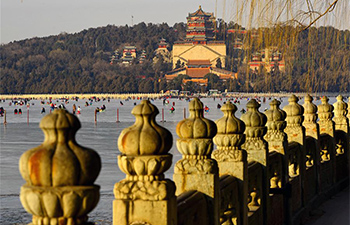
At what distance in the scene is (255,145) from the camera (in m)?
7.26

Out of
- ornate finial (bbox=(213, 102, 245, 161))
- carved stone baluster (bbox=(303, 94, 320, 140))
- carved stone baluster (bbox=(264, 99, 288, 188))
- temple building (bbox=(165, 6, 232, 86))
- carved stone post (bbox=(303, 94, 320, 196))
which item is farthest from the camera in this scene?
temple building (bbox=(165, 6, 232, 86))

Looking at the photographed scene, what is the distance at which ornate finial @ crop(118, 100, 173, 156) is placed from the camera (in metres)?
3.73

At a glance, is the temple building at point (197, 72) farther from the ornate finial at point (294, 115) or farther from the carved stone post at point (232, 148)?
the carved stone post at point (232, 148)

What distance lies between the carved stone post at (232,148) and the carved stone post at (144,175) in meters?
2.11

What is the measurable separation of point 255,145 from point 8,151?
2505cm

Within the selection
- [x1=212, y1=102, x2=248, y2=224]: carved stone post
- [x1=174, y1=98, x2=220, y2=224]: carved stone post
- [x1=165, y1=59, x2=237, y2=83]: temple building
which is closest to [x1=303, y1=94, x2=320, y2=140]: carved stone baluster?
[x1=212, y1=102, x2=248, y2=224]: carved stone post

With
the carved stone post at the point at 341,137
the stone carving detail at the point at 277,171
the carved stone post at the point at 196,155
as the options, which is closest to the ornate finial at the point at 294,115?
the stone carving detail at the point at 277,171

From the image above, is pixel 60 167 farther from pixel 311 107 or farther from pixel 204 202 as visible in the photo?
pixel 311 107

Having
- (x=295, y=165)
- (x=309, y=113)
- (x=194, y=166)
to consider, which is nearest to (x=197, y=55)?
(x=309, y=113)

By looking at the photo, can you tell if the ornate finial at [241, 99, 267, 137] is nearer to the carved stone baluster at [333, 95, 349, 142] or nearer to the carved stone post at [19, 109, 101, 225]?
the carved stone post at [19, 109, 101, 225]

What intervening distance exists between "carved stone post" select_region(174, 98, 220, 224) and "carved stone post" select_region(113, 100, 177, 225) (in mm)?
969

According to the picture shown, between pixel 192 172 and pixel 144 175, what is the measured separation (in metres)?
1.10

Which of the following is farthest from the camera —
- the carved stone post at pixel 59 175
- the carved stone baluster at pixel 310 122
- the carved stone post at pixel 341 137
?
the carved stone post at pixel 341 137

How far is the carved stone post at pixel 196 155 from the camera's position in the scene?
481cm
